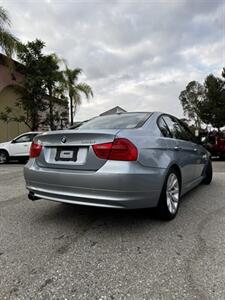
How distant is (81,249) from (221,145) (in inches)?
448

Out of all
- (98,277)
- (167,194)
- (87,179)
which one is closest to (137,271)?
(98,277)

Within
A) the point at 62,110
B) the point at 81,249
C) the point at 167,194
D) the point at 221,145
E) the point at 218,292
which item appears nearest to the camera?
the point at 218,292

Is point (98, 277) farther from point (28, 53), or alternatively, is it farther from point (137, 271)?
point (28, 53)

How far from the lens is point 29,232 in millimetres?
3398

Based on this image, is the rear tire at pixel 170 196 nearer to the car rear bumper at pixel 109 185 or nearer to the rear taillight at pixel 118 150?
the car rear bumper at pixel 109 185

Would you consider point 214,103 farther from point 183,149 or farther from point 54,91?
point 183,149

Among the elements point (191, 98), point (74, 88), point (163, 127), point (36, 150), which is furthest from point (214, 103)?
point (36, 150)

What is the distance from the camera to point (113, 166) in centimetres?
307

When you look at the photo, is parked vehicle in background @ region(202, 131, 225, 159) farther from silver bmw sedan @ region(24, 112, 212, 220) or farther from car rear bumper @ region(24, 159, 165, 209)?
car rear bumper @ region(24, 159, 165, 209)

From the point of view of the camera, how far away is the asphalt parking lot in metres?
2.20

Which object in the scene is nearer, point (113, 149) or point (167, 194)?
point (113, 149)

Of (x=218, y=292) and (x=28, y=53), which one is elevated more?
(x=28, y=53)

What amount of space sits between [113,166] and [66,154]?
0.67 m

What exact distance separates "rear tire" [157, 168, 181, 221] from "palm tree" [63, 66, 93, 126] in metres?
16.0
